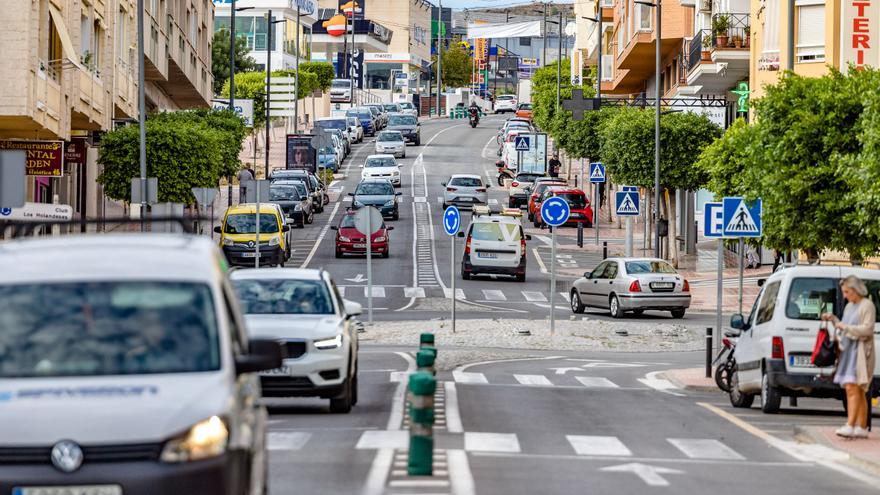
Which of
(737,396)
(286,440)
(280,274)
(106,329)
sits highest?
(106,329)

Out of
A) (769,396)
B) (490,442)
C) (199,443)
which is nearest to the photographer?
(199,443)

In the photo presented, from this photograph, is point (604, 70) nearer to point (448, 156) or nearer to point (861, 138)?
point (448, 156)

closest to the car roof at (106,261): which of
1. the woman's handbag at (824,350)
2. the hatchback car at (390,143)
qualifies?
the woman's handbag at (824,350)

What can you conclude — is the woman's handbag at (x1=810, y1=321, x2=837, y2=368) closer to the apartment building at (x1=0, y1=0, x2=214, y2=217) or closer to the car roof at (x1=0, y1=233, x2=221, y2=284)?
the car roof at (x1=0, y1=233, x2=221, y2=284)

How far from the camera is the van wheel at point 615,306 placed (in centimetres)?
4197

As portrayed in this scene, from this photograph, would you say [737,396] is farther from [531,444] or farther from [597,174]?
[597,174]

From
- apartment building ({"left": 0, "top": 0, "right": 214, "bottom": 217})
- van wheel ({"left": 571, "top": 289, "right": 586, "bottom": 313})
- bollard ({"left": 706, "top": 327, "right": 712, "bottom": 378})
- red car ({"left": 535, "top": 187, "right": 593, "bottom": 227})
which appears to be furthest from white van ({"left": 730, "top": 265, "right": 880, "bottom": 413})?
red car ({"left": 535, "top": 187, "right": 593, "bottom": 227})

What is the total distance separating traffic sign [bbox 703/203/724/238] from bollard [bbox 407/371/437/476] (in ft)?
50.3

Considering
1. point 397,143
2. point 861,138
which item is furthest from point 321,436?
point 397,143

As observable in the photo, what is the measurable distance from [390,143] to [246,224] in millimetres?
55242

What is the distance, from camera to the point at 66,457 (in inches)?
341

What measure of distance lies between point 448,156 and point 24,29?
77884 mm

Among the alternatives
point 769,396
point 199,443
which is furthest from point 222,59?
point 199,443

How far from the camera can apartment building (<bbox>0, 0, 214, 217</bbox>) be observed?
3647 cm
